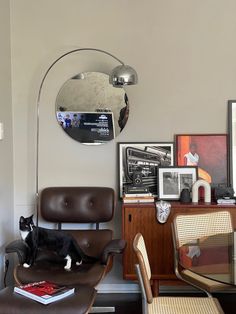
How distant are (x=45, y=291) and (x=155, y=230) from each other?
117cm

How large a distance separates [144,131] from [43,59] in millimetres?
1154

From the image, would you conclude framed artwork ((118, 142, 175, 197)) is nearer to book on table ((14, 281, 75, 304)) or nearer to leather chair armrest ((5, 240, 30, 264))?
leather chair armrest ((5, 240, 30, 264))

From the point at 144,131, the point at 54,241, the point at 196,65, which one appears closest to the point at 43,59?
the point at 144,131

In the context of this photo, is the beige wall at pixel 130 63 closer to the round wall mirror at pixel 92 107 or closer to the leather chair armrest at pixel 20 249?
the round wall mirror at pixel 92 107

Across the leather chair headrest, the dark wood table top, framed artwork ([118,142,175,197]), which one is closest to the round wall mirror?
framed artwork ([118,142,175,197])

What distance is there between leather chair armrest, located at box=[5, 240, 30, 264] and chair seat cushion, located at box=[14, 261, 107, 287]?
7cm

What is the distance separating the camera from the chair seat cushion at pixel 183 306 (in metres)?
2.33

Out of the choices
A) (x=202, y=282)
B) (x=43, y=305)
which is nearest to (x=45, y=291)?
(x=43, y=305)

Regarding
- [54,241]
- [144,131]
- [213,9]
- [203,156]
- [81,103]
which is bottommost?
[54,241]

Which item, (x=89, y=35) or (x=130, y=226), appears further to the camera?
(x=89, y=35)

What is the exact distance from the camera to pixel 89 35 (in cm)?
371

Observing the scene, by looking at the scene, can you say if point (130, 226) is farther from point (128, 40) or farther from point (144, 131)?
point (128, 40)

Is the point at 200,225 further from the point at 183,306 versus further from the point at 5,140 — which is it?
the point at 5,140

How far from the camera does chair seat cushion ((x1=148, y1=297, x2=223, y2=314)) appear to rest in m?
2.33
